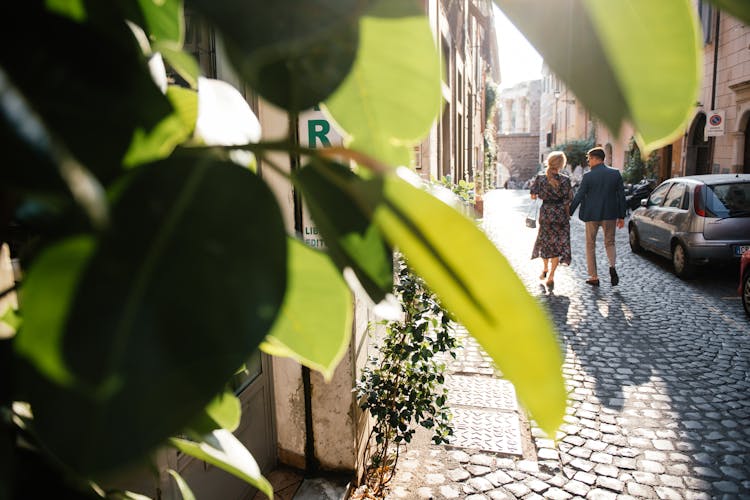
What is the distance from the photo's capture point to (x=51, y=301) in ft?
0.62

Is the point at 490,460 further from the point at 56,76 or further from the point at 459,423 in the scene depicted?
the point at 56,76

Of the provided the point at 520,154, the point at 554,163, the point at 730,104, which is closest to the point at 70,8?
the point at 554,163

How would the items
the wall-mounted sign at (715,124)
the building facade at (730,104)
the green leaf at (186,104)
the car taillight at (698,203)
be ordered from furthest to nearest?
the wall-mounted sign at (715,124) → the building facade at (730,104) → the car taillight at (698,203) → the green leaf at (186,104)

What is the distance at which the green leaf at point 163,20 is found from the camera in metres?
0.36

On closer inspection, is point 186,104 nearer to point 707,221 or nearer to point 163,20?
point 163,20

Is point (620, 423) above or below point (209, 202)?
below

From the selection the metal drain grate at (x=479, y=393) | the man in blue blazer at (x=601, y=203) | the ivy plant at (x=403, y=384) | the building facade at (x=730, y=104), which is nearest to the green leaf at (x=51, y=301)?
the ivy plant at (x=403, y=384)

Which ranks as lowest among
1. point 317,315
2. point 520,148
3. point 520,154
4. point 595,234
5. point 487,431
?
point 487,431

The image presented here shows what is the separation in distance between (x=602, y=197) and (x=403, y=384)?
5.13m

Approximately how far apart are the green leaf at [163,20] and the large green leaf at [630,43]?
0.23 meters

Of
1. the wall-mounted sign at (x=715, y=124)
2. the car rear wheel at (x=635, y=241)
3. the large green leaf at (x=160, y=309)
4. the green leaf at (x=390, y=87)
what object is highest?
the wall-mounted sign at (x=715, y=124)

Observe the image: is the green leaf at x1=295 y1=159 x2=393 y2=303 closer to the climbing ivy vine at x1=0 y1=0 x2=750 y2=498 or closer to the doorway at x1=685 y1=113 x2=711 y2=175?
the climbing ivy vine at x1=0 y1=0 x2=750 y2=498

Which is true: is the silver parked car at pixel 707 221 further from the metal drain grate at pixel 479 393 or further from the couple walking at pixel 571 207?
the metal drain grate at pixel 479 393

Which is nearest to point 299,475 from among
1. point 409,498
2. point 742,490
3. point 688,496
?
point 409,498
